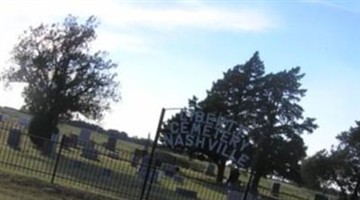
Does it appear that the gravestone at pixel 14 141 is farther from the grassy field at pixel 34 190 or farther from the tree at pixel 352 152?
the tree at pixel 352 152

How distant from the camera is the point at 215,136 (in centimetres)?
2194

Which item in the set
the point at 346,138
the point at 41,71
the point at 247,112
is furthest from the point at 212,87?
the point at 41,71

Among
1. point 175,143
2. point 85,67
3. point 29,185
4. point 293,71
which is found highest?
point 293,71

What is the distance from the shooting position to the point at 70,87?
139ft

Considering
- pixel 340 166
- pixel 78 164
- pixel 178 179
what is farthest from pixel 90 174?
pixel 340 166

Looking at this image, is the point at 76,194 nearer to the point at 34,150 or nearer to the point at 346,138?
the point at 34,150

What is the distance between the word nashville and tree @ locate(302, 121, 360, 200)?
33376mm

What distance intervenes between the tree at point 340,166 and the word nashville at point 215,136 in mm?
33376

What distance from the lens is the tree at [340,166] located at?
180 feet

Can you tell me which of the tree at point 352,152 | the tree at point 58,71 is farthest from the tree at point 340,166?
the tree at point 58,71

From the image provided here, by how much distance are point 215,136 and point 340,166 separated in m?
35.9

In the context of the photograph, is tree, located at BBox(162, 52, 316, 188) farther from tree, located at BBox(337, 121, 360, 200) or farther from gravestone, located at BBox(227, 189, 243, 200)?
gravestone, located at BBox(227, 189, 243, 200)

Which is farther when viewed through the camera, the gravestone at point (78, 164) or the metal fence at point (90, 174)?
the gravestone at point (78, 164)

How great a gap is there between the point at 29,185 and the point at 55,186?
2.82 ft
